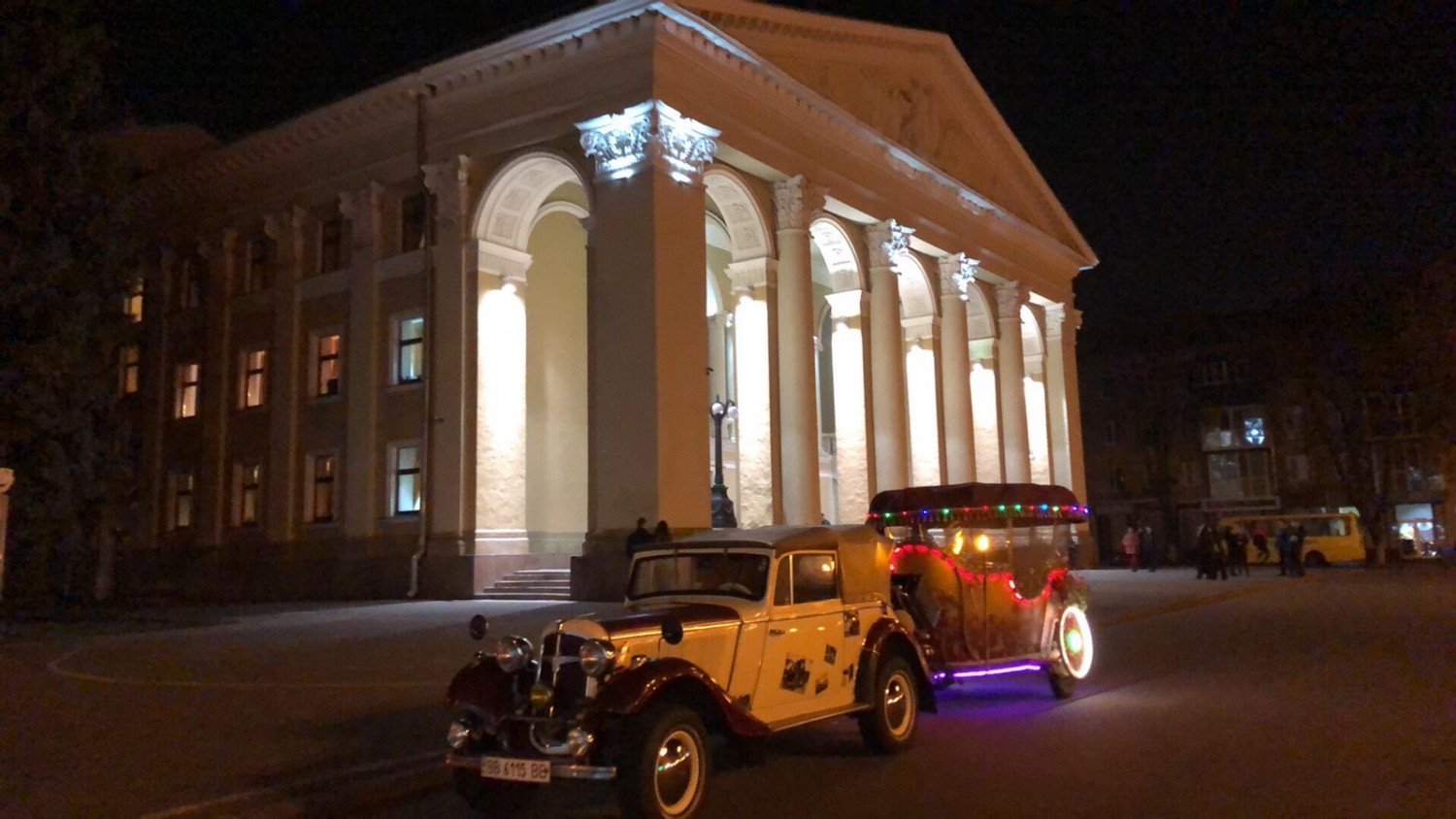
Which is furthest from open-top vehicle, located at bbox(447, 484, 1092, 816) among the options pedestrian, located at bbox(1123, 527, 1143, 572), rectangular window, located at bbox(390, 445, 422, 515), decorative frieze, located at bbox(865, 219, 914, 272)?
pedestrian, located at bbox(1123, 527, 1143, 572)

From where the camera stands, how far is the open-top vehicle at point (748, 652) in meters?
6.30

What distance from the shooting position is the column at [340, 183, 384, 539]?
86.8 ft

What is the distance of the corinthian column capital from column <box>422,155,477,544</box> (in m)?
7.33

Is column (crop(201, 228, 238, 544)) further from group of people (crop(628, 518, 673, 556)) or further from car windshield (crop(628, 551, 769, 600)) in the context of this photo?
car windshield (crop(628, 551, 769, 600))

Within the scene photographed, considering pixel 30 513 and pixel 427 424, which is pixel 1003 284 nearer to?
pixel 427 424

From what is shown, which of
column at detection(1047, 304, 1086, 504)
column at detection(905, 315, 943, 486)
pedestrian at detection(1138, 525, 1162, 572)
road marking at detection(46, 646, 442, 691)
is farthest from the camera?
column at detection(1047, 304, 1086, 504)

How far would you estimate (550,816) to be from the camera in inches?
272

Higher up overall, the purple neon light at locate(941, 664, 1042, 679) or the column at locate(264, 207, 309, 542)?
the column at locate(264, 207, 309, 542)

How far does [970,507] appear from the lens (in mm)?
11016

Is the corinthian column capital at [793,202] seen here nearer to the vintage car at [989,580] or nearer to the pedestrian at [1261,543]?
the vintage car at [989,580]

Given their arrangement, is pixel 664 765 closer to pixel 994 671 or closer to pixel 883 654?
pixel 883 654

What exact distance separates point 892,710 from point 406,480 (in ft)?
65.2

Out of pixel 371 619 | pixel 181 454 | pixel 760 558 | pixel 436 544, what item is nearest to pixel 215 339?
pixel 181 454

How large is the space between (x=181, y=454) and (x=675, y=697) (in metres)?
29.3
